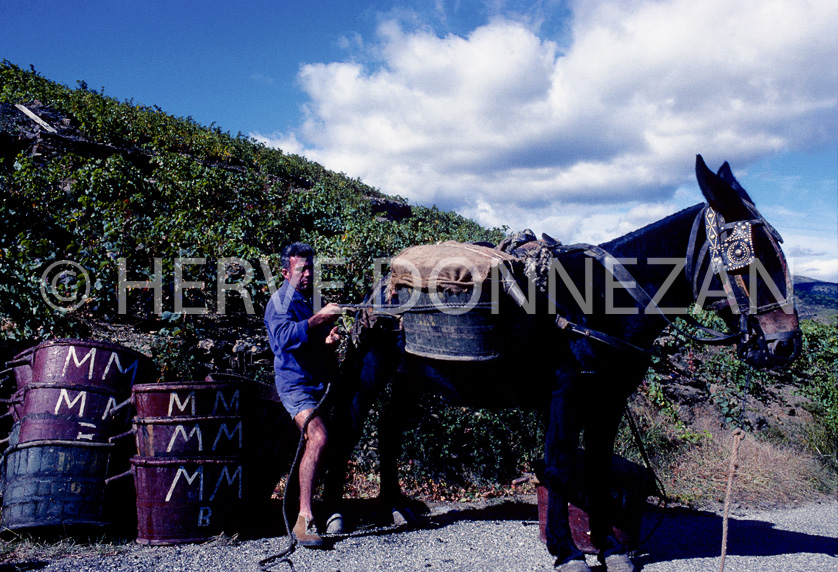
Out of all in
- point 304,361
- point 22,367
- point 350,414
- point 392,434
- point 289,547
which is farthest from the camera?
point 392,434

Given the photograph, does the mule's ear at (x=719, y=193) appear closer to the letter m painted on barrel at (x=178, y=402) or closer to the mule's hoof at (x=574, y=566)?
the mule's hoof at (x=574, y=566)

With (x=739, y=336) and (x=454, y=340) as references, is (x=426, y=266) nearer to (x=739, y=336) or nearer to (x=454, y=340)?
(x=454, y=340)

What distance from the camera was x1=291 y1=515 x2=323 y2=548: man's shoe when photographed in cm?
359

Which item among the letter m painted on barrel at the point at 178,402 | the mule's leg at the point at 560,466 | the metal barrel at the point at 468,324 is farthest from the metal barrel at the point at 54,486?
the mule's leg at the point at 560,466

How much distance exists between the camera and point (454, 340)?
3.56m

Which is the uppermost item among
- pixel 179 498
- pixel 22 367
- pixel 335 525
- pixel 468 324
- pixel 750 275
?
pixel 750 275

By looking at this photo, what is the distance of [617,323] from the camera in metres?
3.40

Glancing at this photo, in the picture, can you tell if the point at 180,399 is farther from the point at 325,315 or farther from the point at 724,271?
the point at 724,271

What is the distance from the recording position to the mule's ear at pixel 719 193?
3.07 metres

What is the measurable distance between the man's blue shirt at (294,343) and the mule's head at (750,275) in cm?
275

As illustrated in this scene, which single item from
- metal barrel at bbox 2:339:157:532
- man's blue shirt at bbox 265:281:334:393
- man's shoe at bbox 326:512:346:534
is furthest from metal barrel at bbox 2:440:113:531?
man's shoe at bbox 326:512:346:534

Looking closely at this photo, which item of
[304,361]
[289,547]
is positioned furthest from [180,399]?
[289,547]

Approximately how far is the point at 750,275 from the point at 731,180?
0.66 m

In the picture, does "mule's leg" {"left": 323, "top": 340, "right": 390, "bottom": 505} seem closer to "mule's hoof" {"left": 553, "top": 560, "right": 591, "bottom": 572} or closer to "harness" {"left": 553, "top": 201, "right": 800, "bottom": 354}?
"harness" {"left": 553, "top": 201, "right": 800, "bottom": 354}
